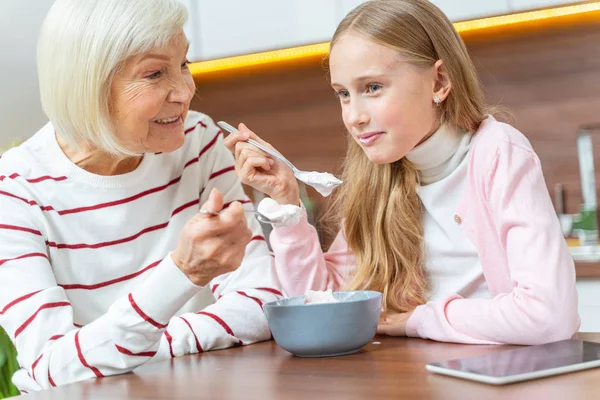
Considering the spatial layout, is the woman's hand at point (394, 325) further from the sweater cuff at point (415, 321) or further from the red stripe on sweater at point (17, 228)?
the red stripe on sweater at point (17, 228)

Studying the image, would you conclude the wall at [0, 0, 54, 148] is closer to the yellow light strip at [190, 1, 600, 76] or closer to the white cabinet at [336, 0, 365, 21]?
the yellow light strip at [190, 1, 600, 76]

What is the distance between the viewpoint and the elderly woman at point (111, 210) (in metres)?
1.26

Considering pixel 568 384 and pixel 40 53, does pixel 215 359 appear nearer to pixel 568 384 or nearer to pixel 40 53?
pixel 568 384

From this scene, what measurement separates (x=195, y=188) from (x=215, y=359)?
1.77ft

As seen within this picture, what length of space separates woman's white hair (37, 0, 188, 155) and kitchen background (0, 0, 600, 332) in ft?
4.40

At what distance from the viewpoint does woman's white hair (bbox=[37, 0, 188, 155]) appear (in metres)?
1.46

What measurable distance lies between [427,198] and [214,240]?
50 cm

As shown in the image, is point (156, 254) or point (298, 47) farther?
point (298, 47)

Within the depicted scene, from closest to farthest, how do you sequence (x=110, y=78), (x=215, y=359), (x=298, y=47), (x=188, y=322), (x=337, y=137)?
(x=215, y=359) < (x=188, y=322) < (x=110, y=78) < (x=298, y=47) < (x=337, y=137)

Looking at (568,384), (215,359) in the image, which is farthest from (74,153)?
(568,384)

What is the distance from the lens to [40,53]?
60.3 inches

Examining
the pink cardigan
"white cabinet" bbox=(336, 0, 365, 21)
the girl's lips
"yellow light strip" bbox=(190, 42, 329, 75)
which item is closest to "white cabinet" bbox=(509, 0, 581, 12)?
"white cabinet" bbox=(336, 0, 365, 21)

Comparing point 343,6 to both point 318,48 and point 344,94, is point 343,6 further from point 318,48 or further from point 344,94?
point 344,94

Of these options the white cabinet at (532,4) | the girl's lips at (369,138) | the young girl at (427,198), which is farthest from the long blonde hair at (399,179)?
the white cabinet at (532,4)
